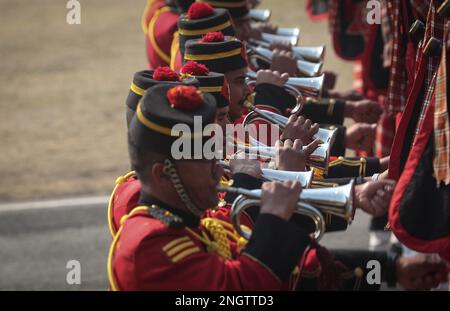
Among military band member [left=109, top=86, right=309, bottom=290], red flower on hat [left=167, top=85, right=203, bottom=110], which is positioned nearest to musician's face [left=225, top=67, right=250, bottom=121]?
military band member [left=109, top=86, right=309, bottom=290]

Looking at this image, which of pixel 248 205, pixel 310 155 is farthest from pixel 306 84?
pixel 248 205

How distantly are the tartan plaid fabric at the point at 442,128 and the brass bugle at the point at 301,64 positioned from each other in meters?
2.78

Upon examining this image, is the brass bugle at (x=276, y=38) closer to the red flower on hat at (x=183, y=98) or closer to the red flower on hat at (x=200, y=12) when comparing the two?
the red flower on hat at (x=200, y=12)

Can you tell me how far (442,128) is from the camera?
3.93m

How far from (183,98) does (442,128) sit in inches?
43.8

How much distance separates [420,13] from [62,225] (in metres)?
4.61

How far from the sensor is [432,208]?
12.8 feet

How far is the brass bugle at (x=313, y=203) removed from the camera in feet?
12.7

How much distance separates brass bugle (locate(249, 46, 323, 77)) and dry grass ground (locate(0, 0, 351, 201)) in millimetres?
2995

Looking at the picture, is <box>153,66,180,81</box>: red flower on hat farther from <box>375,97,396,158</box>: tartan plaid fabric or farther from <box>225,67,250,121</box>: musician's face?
<box>375,97,396,158</box>: tartan plaid fabric

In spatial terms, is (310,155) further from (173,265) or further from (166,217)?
(173,265)

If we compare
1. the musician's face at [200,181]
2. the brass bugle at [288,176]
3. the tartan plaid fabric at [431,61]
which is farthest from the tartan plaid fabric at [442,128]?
the musician's face at [200,181]

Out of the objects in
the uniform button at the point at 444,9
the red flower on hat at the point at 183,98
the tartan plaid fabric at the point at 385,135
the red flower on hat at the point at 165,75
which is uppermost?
the uniform button at the point at 444,9

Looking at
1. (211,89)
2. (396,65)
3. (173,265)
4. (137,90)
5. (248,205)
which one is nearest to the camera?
(173,265)
